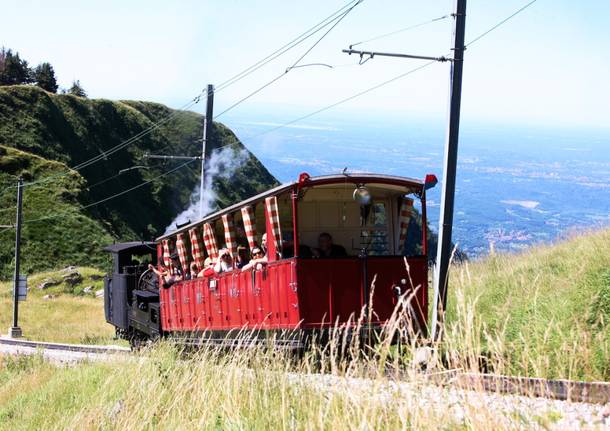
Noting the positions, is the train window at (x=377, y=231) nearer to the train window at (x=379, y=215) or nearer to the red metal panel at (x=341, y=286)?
the train window at (x=379, y=215)

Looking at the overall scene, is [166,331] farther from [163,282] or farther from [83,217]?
[83,217]

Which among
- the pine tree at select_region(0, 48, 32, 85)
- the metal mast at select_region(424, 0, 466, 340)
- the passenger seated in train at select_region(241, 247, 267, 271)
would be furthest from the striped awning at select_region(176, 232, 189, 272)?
the pine tree at select_region(0, 48, 32, 85)

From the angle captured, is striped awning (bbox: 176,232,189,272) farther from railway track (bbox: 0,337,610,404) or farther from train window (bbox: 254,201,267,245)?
railway track (bbox: 0,337,610,404)

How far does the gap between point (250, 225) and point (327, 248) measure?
1368 millimetres

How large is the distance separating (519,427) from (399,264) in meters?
9.48

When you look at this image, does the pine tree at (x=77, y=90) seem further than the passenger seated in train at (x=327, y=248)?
Yes

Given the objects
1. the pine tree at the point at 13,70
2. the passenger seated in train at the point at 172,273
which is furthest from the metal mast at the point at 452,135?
the pine tree at the point at 13,70

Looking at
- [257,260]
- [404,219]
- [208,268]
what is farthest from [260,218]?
[208,268]

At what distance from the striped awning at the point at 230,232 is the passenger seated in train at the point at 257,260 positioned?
83 cm

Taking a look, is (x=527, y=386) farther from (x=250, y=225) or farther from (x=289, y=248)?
(x=250, y=225)

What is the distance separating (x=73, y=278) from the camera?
61188mm

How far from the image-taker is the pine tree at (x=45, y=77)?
126 meters

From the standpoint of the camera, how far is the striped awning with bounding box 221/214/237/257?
16.0m

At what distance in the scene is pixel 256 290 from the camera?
49.7ft
